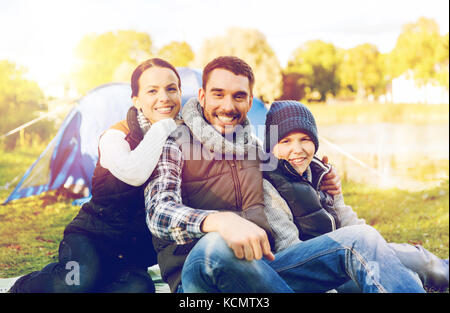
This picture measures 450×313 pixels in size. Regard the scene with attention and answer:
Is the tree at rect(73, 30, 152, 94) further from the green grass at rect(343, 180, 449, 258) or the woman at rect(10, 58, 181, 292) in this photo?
the green grass at rect(343, 180, 449, 258)

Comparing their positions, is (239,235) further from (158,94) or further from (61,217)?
(61,217)

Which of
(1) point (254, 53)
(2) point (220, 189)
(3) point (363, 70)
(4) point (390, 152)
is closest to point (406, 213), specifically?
(3) point (363, 70)

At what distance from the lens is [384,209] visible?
4.32 metres

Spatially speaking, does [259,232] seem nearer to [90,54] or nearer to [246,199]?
[246,199]

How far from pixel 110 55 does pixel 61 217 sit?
1.30m

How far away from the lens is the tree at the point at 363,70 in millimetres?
3297

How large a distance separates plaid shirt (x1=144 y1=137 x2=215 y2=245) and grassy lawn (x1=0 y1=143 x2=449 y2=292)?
1194 mm

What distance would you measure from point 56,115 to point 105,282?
8.18 ft

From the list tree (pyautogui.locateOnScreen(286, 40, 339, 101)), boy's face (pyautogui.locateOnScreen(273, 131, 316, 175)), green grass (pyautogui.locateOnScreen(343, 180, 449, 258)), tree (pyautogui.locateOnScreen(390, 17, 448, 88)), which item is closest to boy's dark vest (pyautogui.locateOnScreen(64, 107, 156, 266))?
boy's face (pyautogui.locateOnScreen(273, 131, 316, 175))

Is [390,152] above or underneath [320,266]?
underneath

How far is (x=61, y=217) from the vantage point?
3158 millimetres

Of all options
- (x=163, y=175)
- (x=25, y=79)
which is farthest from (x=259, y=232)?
(x=25, y=79)

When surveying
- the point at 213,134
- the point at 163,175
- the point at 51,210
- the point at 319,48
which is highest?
the point at 319,48

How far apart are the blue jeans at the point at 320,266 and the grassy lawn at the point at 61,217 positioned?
4.50 feet
